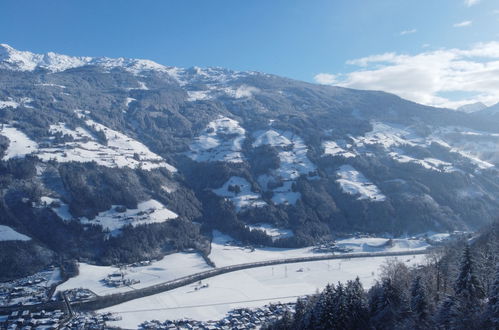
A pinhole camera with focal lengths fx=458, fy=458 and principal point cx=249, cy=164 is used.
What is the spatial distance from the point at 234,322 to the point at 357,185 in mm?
103738

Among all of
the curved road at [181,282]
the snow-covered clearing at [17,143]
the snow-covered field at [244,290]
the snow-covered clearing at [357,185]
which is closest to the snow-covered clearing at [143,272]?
the curved road at [181,282]

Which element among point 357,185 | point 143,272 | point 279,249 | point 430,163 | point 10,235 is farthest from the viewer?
point 430,163

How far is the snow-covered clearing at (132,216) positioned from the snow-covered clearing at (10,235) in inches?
619

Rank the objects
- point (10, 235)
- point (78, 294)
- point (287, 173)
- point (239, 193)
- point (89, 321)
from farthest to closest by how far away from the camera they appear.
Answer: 1. point (287, 173)
2. point (239, 193)
3. point (10, 235)
4. point (78, 294)
5. point (89, 321)

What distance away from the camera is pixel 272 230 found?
471 ft

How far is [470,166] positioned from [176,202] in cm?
12486

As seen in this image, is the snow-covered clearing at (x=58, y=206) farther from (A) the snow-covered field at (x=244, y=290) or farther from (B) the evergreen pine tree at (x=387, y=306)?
(B) the evergreen pine tree at (x=387, y=306)

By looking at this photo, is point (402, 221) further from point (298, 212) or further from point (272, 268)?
point (272, 268)

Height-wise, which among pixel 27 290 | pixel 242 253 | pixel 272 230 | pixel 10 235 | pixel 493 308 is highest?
pixel 10 235

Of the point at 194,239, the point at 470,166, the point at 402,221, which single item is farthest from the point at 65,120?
the point at 470,166

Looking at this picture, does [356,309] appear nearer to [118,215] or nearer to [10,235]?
[10,235]

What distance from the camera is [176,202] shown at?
152750 millimetres

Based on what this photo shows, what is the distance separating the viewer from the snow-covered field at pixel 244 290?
82438 millimetres

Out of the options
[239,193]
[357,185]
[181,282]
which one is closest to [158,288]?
[181,282]
